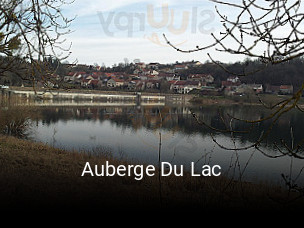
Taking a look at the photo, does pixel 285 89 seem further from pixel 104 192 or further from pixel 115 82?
pixel 104 192

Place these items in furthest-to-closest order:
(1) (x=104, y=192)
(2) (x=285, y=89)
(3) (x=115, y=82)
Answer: (3) (x=115, y=82) → (2) (x=285, y=89) → (1) (x=104, y=192)

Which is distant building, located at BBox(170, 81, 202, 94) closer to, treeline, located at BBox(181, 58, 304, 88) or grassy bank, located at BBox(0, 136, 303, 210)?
treeline, located at BBox(181, 58, 304, 88)

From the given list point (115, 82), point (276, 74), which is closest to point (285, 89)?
point (276, 74)

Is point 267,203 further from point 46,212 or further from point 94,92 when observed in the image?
point 94,92

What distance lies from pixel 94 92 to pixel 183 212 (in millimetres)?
50621

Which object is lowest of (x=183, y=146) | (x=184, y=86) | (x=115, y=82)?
(x=183, y=146)

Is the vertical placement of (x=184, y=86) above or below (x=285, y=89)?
above

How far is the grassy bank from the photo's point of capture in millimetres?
5168

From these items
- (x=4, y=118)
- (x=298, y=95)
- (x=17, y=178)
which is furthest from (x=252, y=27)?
(x=4, y=118)

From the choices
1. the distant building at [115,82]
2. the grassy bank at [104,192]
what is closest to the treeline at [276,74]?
the grassy bank at [104,192]

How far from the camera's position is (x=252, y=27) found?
7.29 feet

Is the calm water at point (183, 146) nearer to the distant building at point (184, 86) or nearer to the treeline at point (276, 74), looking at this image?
the treeline at point (276, 74)

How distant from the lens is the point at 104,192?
232 inches

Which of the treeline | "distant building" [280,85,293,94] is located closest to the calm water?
the treeline
